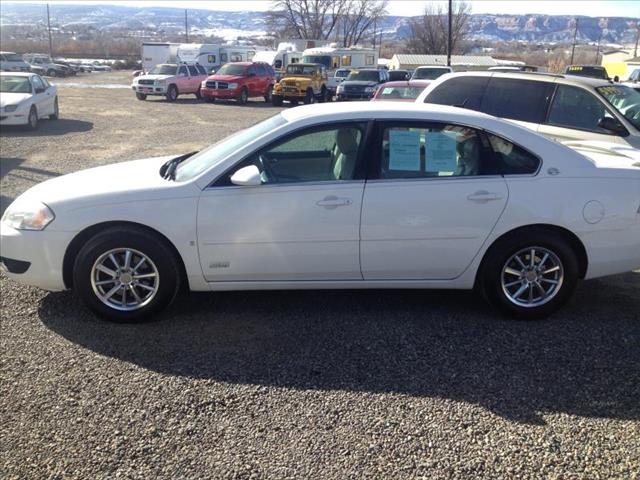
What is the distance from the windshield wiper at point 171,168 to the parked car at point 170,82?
2452cm

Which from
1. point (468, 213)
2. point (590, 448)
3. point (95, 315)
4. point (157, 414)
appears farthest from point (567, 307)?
point (95, 315)

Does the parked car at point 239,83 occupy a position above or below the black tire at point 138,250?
above

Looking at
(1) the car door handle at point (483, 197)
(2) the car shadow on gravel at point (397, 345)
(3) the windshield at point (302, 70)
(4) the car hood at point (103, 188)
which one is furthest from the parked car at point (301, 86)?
(1) the car door handle at point (483, 197)

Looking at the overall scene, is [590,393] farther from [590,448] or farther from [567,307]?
[567,307]

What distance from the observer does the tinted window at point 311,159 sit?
14.2ft

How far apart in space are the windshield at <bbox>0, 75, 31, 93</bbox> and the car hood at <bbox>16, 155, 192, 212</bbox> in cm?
1361

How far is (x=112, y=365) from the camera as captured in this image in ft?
12.3

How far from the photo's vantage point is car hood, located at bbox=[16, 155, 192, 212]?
4219 mm

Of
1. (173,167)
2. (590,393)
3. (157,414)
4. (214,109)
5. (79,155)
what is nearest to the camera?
(157,414)

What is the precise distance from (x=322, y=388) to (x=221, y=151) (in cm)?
202

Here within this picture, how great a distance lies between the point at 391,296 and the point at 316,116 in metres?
1.55

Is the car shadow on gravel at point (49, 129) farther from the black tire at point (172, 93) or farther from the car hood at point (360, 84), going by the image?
the car hood at point (360, 84)

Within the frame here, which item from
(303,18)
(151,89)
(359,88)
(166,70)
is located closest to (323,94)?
(359,88)

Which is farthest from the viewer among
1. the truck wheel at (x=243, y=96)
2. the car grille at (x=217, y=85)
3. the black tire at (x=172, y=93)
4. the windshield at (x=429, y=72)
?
the black tire at (x=172, y=93)
